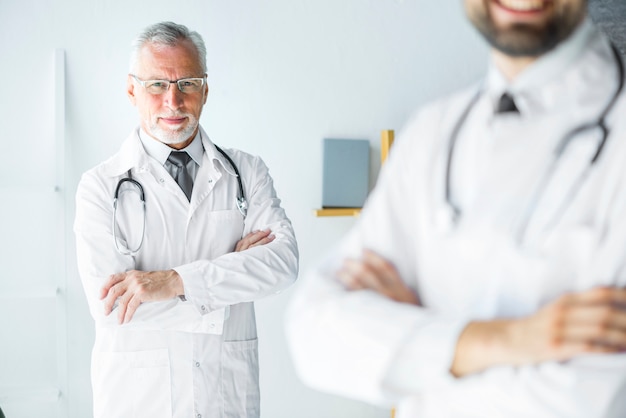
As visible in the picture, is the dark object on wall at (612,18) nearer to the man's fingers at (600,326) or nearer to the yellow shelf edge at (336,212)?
the yellow shelf edge at (336,212)

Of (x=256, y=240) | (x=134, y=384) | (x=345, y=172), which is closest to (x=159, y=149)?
(x=256, y=240)

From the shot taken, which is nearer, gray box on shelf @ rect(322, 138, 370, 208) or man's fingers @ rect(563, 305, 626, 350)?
man's fingers @ rect(563, 305, 626, 350)

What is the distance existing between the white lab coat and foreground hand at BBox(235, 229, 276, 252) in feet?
0.06

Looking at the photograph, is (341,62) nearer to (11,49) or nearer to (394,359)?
(11,49)

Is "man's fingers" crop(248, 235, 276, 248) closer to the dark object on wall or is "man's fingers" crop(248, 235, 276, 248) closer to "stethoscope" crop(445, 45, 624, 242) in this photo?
the dark object on wall

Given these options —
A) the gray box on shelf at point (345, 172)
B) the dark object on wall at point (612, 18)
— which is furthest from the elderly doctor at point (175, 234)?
the dark object on wall at point (612, 18)

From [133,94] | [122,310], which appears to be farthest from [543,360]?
[133,94]

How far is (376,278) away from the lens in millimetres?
758

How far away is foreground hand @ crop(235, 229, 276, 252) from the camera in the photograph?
5.48 feet

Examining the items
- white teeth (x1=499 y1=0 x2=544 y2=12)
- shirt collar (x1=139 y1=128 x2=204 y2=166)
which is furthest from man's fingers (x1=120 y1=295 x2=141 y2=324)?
white teeth (x1=499 y1=0 x2=544 y2=12)

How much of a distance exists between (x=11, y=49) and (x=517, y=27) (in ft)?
6.18

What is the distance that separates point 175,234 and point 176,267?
0.11 metres

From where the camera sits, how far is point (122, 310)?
5.13 feet

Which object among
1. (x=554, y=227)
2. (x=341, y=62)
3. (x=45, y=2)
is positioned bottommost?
(x=554, y=227)
